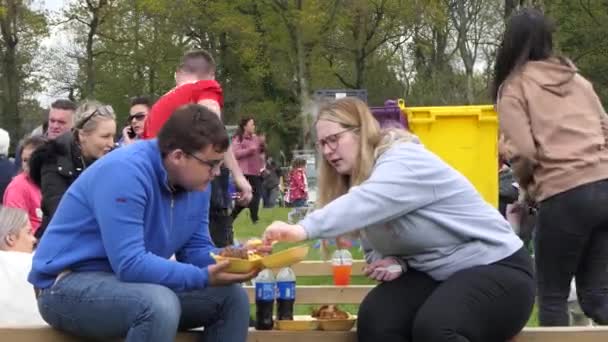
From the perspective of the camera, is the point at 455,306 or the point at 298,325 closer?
the point at 455,306

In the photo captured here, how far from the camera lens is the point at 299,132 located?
139 feet

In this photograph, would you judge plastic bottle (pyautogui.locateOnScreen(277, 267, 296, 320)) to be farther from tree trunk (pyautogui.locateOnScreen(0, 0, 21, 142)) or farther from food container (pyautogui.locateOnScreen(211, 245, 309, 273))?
tree trunk (pyautogui.locateOnScreen(0, 0, 21, 142))

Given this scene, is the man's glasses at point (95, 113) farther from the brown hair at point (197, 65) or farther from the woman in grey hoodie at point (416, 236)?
the woman in grey hoodie at point (416, 236)

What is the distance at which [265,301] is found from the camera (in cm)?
430

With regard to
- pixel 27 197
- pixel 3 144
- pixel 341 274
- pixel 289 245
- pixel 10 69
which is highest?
pixel 10 69

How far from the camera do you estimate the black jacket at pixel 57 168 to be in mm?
5828

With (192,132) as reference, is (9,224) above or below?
below

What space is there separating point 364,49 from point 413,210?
1336 inches

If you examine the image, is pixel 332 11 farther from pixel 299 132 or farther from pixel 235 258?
pixel 235 258

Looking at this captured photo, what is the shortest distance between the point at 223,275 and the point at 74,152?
2474 mm

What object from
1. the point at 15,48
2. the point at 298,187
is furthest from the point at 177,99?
the point at 15,48

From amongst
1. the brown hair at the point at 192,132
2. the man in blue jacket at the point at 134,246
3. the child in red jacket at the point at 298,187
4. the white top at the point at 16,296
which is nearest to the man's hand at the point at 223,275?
the man in blue jacket at the point at 134,246

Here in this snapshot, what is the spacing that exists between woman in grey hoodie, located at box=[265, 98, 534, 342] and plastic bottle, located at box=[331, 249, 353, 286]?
136 centimetres

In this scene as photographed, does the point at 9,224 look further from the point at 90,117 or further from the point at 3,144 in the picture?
the point at 3,144
